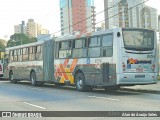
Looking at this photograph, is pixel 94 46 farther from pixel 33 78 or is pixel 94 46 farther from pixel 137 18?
pixel 137 18

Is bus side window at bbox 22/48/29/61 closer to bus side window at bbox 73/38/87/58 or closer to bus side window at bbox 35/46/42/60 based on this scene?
bus side window at bbox 35/46/42/60

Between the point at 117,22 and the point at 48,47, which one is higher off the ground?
the point at 117,22

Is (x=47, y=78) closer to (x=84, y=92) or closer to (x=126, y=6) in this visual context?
(x=84, y=92)

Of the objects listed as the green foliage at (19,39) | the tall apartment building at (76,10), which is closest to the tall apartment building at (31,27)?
the green foliage at (19,39)

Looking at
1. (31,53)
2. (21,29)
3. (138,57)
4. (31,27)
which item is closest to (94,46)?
(138,57)

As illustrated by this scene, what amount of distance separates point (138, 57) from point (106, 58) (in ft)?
5.01

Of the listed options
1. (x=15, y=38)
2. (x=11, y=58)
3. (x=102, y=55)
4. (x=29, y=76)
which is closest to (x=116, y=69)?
(x=102, y=55)

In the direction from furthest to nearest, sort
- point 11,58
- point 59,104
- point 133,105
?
point 11,58 → point 59,104 → point 133,105

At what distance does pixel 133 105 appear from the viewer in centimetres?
1309

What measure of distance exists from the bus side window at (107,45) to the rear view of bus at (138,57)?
593 millimetres

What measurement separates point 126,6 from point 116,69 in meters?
21.0

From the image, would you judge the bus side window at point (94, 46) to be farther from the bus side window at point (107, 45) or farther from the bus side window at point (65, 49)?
the bus side window at point (65, 49)

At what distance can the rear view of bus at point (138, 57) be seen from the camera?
17739mm

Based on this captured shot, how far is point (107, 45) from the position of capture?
60.3 feet
